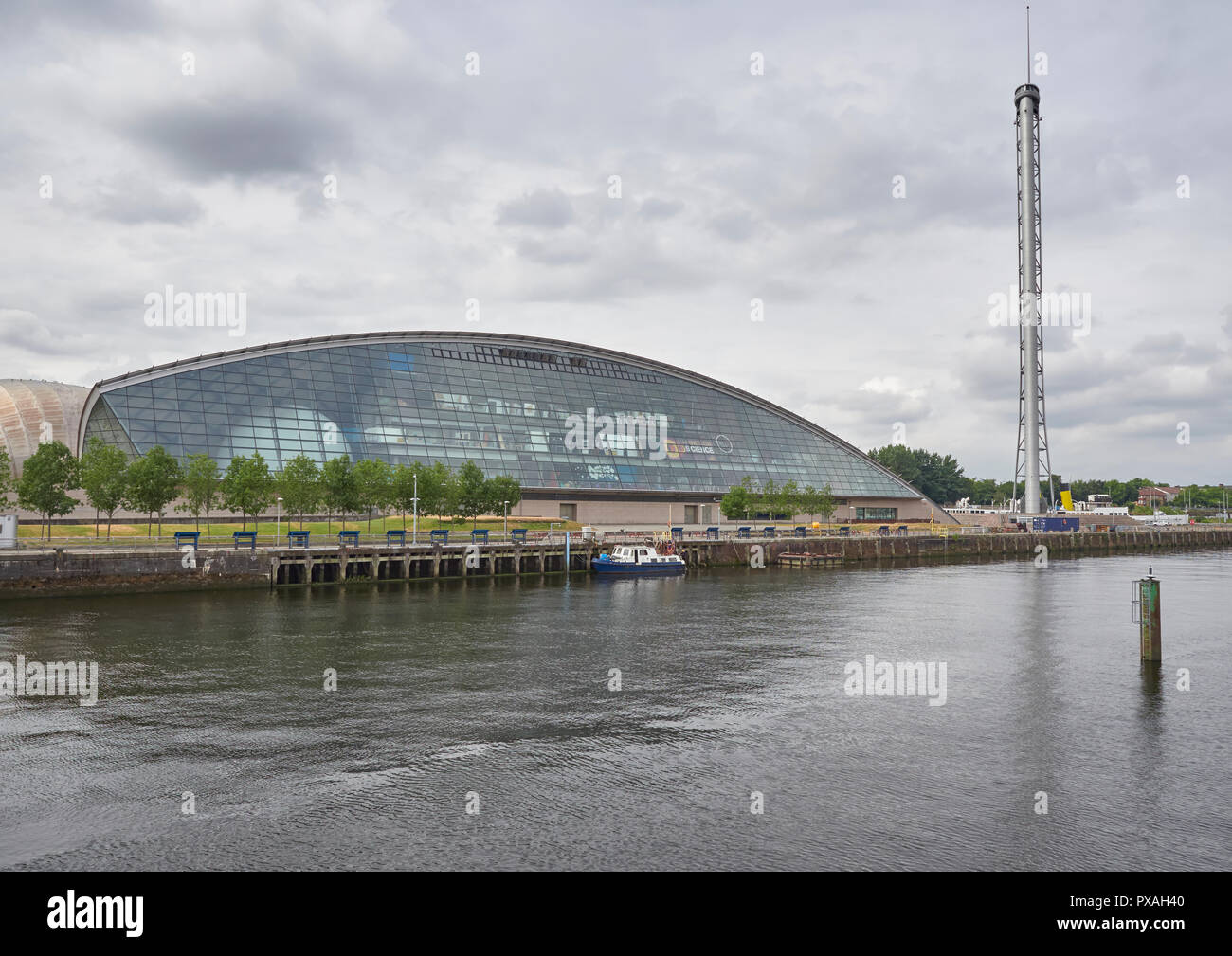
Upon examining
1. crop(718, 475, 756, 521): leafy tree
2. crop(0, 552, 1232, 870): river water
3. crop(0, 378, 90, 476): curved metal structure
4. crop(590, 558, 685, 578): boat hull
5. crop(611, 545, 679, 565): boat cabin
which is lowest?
crop(0, 552, 1232, 870): river water

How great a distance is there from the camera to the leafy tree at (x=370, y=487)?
91.4 meters

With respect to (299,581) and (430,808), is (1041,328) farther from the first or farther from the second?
(430,808)

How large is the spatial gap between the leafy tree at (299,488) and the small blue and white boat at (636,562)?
28587mm

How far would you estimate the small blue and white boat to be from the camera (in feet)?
272

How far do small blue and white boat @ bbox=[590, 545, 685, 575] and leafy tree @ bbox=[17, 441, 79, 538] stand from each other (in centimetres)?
4726

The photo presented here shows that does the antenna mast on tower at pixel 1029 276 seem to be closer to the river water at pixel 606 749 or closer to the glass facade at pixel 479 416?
the glass facade at pixel 479 416

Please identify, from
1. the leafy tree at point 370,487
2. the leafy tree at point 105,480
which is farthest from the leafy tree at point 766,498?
the leafy tree at point 105,480

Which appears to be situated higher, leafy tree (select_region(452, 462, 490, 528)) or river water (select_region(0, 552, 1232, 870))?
leafy tree (select_region(452, 462, 490, 528))

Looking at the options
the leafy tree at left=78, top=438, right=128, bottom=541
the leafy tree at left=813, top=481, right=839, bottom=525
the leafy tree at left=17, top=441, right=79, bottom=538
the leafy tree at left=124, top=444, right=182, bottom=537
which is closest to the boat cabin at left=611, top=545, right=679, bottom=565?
the leafy tree at left=124, top=444, right=182, bottom=537

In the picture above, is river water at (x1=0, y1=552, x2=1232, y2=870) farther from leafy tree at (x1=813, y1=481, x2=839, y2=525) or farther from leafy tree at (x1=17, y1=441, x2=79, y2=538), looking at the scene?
leafy tree at (x1=813, y1=481, x2=839, y2=525)

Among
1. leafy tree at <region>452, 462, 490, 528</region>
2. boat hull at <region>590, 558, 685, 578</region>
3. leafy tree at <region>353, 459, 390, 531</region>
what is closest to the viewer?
boat hull at <region>590, 558, 685, 578</region>

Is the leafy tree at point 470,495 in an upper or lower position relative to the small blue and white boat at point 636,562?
upper

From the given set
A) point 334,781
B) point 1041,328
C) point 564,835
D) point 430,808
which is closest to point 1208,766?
point 564,835

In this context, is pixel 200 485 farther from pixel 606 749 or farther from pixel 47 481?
pixel 606 749
